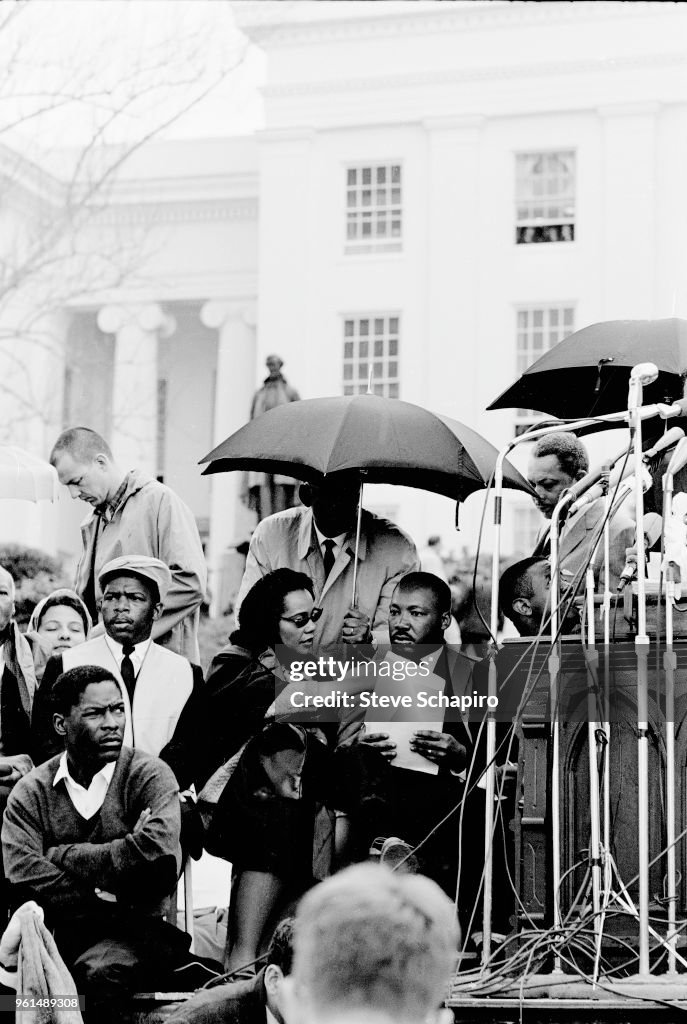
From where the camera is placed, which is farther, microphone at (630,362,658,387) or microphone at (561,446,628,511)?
microphone at (561,446,628,511)

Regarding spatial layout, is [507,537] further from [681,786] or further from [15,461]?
[681,786]

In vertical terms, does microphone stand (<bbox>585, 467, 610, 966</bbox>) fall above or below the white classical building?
below

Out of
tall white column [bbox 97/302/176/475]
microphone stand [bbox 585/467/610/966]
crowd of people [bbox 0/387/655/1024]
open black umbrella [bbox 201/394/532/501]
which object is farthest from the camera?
tall white column [bbox 97/302/176/475]

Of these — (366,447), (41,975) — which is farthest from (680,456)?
(41,975)

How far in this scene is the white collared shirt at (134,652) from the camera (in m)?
5.74

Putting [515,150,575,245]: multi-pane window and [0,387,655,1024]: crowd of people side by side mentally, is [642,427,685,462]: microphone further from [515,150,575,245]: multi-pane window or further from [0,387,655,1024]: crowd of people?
[515,150,575,245]: multi-pane window

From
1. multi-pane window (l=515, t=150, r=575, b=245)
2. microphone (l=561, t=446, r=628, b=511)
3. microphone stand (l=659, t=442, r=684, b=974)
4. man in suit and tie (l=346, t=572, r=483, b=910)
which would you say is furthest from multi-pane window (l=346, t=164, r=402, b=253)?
microphone stand (l=659, t=442, r=684, b=974)

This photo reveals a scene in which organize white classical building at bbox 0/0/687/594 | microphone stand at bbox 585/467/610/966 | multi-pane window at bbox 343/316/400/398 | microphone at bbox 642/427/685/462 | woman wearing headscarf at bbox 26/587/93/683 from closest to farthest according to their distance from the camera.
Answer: microphone stand at bbox 585/467/610/966 → microphone at bbox 642/427/685/462 → woman wearing headscarf at bbox 26/587/93/683 → white classical building at bbox 0/0/687/594 → multi-pane window at bbox 343/316/400/398

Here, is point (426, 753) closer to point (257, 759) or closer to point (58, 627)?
point (257, 759)

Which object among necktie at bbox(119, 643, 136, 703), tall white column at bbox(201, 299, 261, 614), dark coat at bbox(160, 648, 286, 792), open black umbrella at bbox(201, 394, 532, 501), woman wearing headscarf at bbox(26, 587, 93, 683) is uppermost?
tall white column at bbox(201, 299, 261, 614)

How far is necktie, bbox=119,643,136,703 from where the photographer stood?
5684 millimetres

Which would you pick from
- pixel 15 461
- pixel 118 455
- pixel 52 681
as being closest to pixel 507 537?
pixel 118 455

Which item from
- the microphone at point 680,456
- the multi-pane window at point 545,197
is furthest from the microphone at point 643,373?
the multi-pane window at point 545,197

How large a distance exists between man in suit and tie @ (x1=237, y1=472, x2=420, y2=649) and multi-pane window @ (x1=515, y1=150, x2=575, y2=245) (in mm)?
16918
